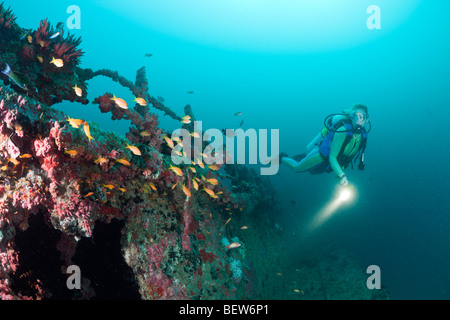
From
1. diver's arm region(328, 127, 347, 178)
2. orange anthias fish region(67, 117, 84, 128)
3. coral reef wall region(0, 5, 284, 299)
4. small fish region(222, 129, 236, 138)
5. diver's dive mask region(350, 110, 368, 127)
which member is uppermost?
→ diver's dive mask region(350, 110, 368, 127)

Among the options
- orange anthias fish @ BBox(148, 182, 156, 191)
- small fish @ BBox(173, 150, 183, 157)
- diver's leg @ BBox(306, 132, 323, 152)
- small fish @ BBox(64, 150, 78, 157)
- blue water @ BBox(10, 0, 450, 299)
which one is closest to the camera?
small fish @ BBox(64, 150, 78, 157)

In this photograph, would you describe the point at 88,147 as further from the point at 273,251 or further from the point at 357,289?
the point at 357,289

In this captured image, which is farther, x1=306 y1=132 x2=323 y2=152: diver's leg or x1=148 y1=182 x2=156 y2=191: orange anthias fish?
x1=306 y1=132 x2=323 y2=152: diver's leg

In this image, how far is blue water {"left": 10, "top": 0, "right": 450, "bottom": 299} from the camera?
15719 mm

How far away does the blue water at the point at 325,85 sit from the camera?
619 inches

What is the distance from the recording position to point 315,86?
9231cm

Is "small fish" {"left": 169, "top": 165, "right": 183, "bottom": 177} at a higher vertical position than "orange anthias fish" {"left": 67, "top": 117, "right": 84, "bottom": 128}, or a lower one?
lower

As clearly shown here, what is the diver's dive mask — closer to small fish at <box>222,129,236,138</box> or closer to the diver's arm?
the diver's arm

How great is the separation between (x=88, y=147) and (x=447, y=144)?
65.9 metres

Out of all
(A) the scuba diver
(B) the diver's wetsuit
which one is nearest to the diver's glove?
(A) the scuba diver

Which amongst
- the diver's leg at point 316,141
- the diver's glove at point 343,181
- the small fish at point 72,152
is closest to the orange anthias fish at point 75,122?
the small fish at point 72,152

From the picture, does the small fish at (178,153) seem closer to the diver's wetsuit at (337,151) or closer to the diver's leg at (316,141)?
the diver's wetsuit at (337,151)

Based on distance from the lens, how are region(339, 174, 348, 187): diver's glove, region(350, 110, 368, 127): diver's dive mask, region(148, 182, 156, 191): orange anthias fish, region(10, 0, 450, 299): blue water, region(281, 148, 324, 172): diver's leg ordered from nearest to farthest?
region(148, 182, 156, 191): orange anthias fish, region(339, 174, 348, 187): diver's glove, region(350, 110, 368, 127): diver's dive mask, region(281, 148, 324, 172): diver's leg, region(10, 0, 450, 299): blue water
